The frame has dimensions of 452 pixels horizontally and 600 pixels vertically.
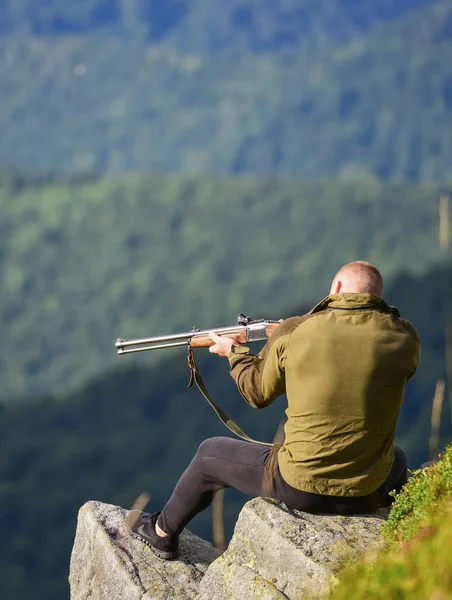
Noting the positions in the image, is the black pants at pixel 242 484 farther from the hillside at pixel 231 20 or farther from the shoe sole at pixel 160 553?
the hillside at pixel 231 20

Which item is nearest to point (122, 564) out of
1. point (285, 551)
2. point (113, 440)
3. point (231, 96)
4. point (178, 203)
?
point (285, 551)

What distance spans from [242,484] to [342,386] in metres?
0.48

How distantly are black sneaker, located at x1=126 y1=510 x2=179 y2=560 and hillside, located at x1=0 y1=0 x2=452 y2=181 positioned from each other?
3040mm

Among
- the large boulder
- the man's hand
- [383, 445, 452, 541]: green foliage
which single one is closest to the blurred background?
the large boulder

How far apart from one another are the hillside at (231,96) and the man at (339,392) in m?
3.27

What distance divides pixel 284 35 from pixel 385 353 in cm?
375

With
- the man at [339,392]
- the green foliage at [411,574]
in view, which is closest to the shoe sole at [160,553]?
the man at [339,392]

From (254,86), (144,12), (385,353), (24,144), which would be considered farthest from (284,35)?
(385,353)

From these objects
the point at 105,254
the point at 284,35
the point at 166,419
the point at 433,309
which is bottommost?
the point at 166,419

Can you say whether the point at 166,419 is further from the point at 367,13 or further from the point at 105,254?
the point at 367,13

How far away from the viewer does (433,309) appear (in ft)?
18.8

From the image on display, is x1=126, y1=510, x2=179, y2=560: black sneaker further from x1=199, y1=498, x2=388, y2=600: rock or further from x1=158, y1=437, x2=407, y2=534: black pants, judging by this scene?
x1=199, y1=498, x2=388, y2=600: rock

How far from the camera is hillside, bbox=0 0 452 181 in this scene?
18.9 feet

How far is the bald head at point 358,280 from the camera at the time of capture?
2604mm
